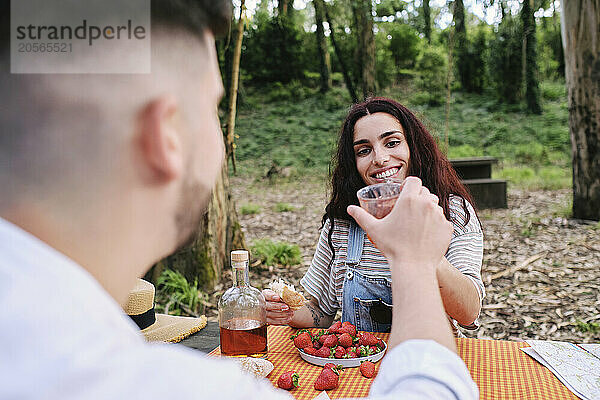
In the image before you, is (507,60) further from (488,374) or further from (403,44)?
(488,374)

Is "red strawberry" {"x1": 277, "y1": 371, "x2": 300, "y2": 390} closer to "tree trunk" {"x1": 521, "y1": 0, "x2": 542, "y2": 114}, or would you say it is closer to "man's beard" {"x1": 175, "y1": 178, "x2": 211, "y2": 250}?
"man's beard" {"x1": 175, "y1": 178, "x2": 211, "y2": 250}

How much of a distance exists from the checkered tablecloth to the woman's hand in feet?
0.77

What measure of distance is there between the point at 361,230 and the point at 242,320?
0.92 metres

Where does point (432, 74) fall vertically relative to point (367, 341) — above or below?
above

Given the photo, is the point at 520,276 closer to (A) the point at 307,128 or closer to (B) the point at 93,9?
(B) the point at 93,9

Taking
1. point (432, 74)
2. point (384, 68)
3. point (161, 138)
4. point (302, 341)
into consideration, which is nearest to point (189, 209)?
point (161, 138)

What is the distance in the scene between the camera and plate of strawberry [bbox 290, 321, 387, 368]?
1.71 metres

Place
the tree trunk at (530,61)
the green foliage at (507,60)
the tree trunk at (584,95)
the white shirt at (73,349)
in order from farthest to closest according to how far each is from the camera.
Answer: the green foliage at (507,60)
the tree trunk at (530,61)
the tree trunk at (584,95)
the white shirt at (73,349)

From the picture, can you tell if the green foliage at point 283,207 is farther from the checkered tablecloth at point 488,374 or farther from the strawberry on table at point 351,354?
the strawberry on table at point 351,354

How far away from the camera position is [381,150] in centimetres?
245

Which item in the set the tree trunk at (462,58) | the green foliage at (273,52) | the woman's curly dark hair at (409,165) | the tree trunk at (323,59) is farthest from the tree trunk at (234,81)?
the tree trunk at (462,58)

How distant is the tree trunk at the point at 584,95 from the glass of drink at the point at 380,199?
6785 millimetres

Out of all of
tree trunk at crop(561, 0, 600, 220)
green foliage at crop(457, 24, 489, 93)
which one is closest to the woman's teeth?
tree trunk at crop(561, 0, 600, 220)

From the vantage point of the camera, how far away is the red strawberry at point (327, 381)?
60.9 inches
